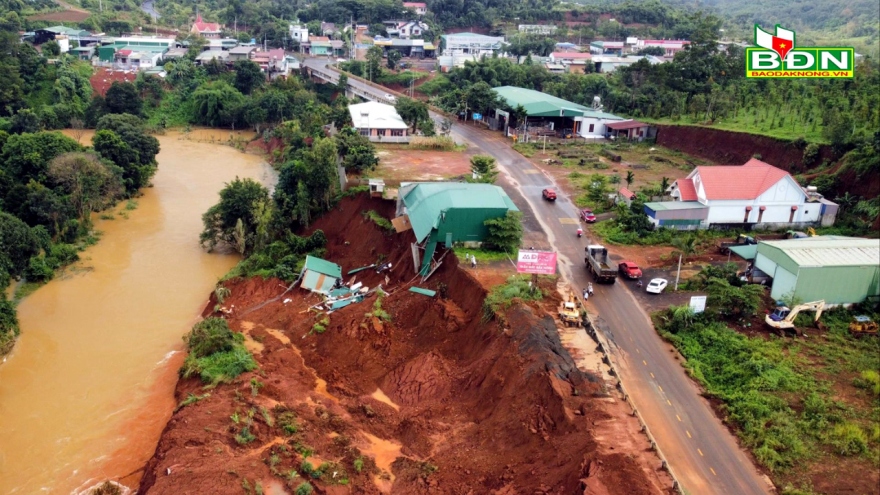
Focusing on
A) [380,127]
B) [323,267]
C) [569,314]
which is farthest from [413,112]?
[569,314]

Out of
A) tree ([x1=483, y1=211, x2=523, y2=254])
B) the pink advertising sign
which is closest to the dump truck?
tree ([x1=483, y1=211, x2=523, y2=254])

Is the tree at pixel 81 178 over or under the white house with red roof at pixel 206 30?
under

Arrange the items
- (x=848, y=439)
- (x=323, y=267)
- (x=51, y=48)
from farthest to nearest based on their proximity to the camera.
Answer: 1. (x=51, y=48)
2. (x=323, y=267)
3. (x=848, y=439)

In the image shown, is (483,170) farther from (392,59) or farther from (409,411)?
(392,59)

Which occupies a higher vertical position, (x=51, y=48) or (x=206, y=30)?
(x=206, y=30)

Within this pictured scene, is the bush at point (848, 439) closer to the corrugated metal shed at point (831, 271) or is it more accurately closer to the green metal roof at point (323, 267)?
the corrugated metal shed at point (831, 271)

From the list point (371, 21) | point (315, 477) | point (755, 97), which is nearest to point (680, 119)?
point (755, 97)

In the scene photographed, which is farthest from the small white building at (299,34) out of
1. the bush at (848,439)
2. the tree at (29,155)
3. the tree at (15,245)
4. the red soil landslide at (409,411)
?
the bush at (848,439)
